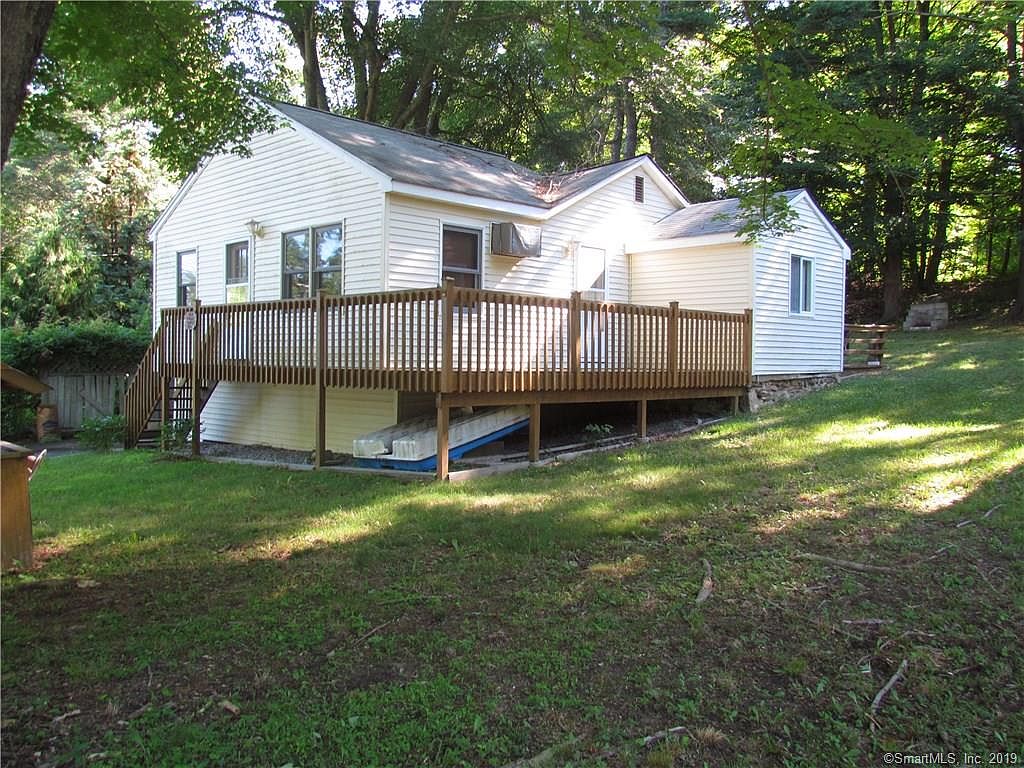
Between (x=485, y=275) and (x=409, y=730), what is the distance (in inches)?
349

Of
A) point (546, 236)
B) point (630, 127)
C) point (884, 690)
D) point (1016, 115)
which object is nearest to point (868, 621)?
point (884, 690)

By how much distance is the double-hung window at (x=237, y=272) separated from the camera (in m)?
13.1

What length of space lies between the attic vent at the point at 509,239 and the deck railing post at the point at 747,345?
3.72 metres

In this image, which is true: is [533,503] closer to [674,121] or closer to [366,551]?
[366,551]

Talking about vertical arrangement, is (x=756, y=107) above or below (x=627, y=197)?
above

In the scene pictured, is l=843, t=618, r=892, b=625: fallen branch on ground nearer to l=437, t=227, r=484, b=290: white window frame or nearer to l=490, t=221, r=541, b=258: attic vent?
l=437, t=227, r=484, b=290: white window frame

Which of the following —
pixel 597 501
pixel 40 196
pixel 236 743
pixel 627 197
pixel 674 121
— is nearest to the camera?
pixel 236 743

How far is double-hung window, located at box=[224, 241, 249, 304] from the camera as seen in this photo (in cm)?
1309

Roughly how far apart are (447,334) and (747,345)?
19.9 ft

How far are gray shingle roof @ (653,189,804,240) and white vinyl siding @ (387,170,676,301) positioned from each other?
0.31 metres

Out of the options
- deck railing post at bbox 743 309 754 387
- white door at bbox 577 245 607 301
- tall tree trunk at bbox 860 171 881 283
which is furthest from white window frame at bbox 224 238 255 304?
tall tree trunk at bbox 860 171 881 283

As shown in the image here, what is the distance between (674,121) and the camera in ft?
82.1

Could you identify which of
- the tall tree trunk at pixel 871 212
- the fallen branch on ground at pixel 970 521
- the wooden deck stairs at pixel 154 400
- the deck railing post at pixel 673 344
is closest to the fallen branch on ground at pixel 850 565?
the fallen branch on ground at pixel 970 521

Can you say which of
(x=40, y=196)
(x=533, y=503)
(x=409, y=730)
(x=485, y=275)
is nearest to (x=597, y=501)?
(x=533, y=503)
